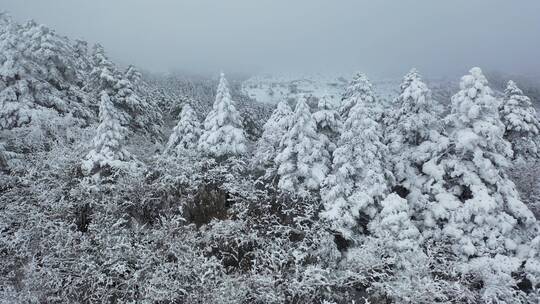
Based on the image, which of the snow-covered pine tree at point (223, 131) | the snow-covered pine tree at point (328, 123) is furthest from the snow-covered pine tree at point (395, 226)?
the snow-covered pine tree at point (223, 131)

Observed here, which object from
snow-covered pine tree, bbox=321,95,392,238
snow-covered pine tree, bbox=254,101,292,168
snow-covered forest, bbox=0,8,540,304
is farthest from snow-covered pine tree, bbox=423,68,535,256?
snow-covered pine tree, bbox=254,101,292,168

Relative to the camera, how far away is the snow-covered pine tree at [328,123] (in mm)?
17438

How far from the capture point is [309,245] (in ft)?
45.3

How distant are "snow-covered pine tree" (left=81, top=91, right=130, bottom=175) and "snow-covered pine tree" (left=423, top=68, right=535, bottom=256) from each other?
1226 centimetres

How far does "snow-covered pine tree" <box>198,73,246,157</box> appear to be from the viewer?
60.3ft

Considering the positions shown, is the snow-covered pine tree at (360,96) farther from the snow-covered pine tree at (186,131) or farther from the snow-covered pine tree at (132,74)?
the snow-covered pine tree at (132,74)

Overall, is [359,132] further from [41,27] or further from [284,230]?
[41,27]

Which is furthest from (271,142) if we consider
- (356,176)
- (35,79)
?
(35,79)

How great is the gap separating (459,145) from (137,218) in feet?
40.1

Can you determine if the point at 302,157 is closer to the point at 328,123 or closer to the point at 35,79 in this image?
the point at 328,123

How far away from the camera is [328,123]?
1775cm

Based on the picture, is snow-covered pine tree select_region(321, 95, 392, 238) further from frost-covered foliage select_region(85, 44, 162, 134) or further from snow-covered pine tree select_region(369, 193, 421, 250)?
frost-covered foliage select_region(85, 44, 162, 134)

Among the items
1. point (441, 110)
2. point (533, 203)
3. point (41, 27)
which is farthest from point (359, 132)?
point (41, 27)

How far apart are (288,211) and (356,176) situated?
3531 mm
